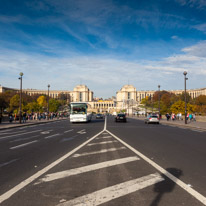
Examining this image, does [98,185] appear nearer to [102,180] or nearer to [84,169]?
[102,180]

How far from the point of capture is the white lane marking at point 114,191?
14.7ft

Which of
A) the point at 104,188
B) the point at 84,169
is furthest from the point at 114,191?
the point at 84,169

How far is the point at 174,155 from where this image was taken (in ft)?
30.5

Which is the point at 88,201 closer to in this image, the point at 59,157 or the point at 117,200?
the point at 117,200

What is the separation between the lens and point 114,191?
16.5ft

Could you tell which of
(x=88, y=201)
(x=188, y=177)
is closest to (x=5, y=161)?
(x=88, y=201)

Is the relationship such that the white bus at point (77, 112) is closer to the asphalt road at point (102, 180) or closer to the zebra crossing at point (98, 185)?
the asphalt road at point (102, 180)

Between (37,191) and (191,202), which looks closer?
(191,202)

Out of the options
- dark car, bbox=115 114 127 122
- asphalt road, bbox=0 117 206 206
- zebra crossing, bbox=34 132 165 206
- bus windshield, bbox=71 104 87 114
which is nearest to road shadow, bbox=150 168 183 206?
asphalt road, bbox=0 117 206 206

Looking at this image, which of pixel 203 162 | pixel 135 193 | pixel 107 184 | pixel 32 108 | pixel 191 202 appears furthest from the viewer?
pixel 32 108

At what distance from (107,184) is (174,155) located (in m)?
4.70

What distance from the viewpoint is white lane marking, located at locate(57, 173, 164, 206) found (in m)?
4.48

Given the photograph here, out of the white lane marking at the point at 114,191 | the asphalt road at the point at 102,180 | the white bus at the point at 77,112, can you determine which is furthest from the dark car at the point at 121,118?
the white lane marking at the point at 114,191

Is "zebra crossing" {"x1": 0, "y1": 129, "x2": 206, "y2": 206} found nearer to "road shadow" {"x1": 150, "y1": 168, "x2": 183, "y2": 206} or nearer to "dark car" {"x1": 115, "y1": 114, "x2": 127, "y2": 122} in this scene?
"road shadow" {"x1": 150, "y1": 168, "x2": 183, "y2": 206}
